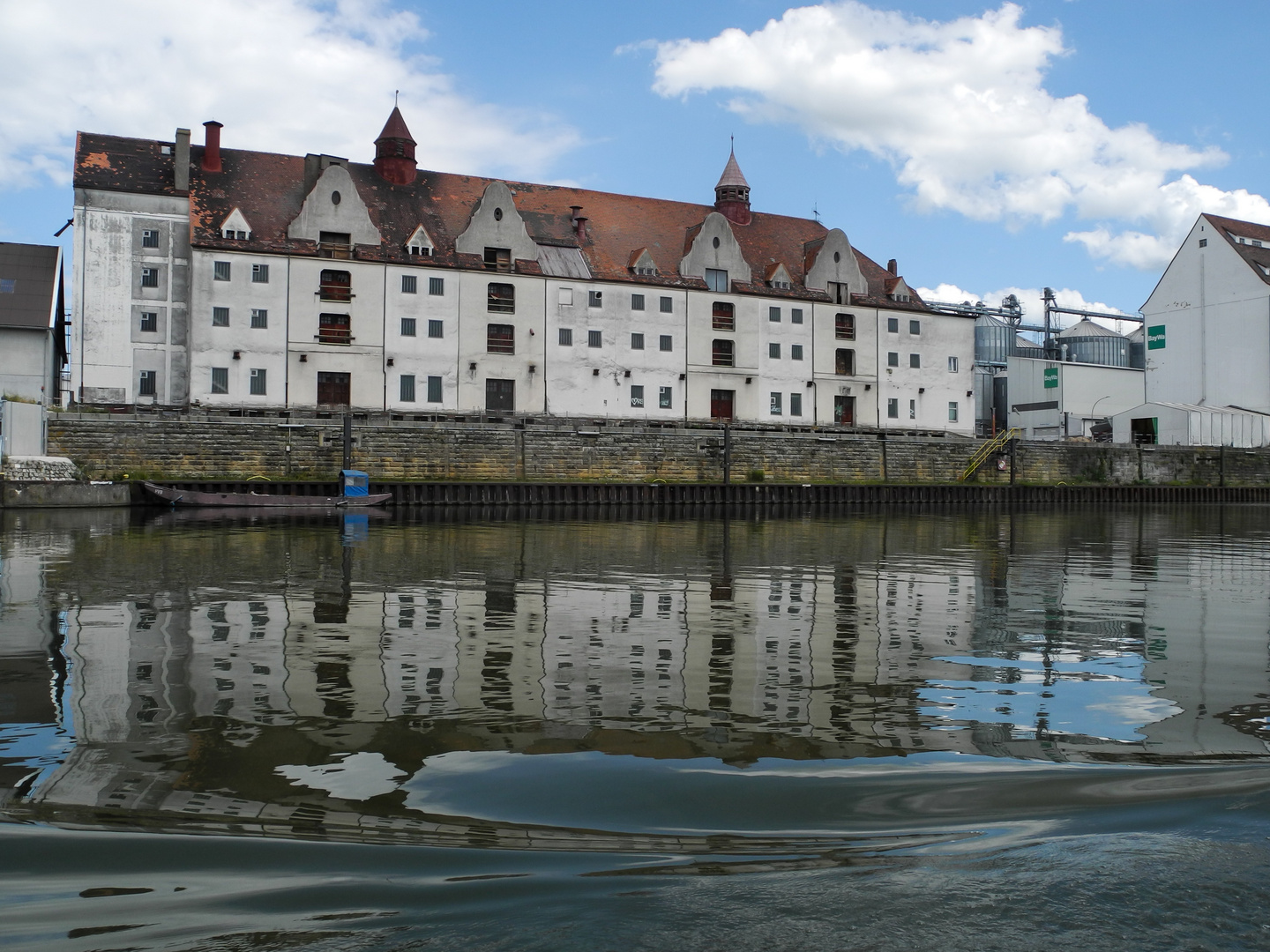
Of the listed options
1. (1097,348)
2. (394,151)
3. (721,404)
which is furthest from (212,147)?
(1097,348)

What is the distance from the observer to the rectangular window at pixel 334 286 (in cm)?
5347

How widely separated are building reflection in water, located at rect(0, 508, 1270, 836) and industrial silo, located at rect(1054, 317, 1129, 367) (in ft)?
251

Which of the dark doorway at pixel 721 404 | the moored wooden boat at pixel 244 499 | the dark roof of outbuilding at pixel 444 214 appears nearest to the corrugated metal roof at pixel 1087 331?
the dark roof of outbuilding at pixel 444 214

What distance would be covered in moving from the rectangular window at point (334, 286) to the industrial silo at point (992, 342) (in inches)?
2287

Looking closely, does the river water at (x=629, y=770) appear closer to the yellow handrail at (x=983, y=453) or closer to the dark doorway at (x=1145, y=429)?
the yellow handrail at (x=983, y=453)

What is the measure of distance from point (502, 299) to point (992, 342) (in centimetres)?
5213

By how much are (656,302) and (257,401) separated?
23308mm

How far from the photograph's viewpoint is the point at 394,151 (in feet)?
193

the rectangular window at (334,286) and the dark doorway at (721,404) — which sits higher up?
the rectangular window at (334,286)

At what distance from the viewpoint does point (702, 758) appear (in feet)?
19.0

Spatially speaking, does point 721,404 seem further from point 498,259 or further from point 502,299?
point 498,259

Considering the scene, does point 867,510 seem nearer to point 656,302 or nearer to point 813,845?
point 656,302

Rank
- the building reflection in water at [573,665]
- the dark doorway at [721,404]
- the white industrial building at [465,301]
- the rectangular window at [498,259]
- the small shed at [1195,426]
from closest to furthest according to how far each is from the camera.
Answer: the building reflection in water at [573,665]
the white industrial building at [465,301]
the rectangular window at [498,259]
the dark doorway at [721,404]
the small shed at [1195,426]

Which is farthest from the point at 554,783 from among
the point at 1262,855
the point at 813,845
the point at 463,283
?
the point at 463,283
